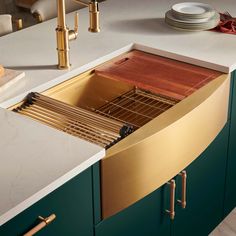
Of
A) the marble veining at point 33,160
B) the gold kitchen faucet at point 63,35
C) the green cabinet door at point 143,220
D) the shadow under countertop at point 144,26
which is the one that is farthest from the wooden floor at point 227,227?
the marble veining at point 33,160

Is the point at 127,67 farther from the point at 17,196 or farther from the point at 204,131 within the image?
the point at 17,196

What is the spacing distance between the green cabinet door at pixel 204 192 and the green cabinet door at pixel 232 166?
40 millimetres

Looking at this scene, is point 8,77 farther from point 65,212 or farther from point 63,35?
Result: point 65,212

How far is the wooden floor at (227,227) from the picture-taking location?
2354 mm

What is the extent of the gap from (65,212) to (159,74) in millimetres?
667

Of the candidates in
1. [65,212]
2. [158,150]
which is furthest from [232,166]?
[65,212]

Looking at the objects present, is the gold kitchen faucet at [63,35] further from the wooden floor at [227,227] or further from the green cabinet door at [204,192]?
the wooden floor at [227,227]

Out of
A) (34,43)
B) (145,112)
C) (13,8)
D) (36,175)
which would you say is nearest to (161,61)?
A: (145,112)

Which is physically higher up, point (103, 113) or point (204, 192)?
point (103, 113)

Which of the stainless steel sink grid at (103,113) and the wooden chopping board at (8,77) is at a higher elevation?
the wooden chopping board at (8,77)

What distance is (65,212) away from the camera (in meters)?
1.41

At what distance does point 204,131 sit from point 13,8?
2.31 metres

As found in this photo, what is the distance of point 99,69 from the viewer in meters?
1.91

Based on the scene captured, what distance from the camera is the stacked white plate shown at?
7.00 feet
